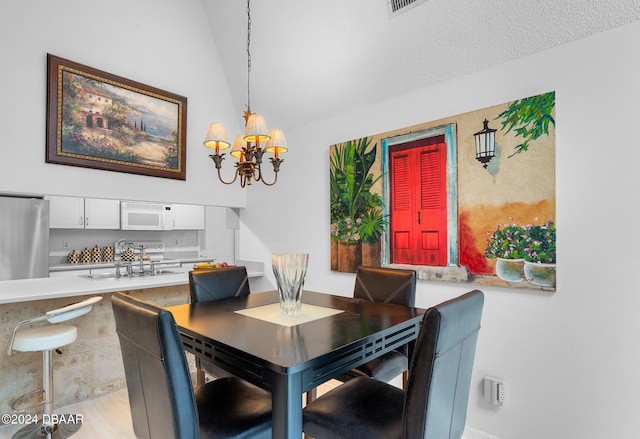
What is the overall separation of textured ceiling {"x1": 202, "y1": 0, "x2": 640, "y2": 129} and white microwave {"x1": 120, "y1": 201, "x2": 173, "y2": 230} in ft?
6.36

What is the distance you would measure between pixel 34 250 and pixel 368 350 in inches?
120

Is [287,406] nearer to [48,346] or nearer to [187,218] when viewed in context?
[48,346]

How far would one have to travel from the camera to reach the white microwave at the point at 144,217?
4164 millimetres

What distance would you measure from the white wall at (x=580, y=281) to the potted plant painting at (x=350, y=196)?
76 centimetres

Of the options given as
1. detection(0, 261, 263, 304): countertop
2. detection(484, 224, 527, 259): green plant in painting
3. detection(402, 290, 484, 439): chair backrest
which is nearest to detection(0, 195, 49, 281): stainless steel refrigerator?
detection(0, 261, 263, 304): countertop

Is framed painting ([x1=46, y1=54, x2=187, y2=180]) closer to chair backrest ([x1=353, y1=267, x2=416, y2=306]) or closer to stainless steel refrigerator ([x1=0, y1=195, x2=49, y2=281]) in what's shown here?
stainless steel refrigerator ([x1=0, y1=195, x2=49, y2=281])

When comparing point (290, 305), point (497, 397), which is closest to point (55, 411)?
point (290, 305)

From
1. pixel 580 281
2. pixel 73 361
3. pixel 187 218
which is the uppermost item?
pixel 187 218

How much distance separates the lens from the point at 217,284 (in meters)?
2.21

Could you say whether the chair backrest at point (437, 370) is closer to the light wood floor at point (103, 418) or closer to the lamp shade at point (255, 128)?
the lamp shade at point (255, 128)

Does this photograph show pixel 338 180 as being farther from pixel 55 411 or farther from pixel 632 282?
pixel 55 411

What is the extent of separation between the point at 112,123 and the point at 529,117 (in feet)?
9.99

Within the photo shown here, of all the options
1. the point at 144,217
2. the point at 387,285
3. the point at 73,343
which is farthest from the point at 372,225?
the point at 144,217

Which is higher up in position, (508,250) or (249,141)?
(249,141)
